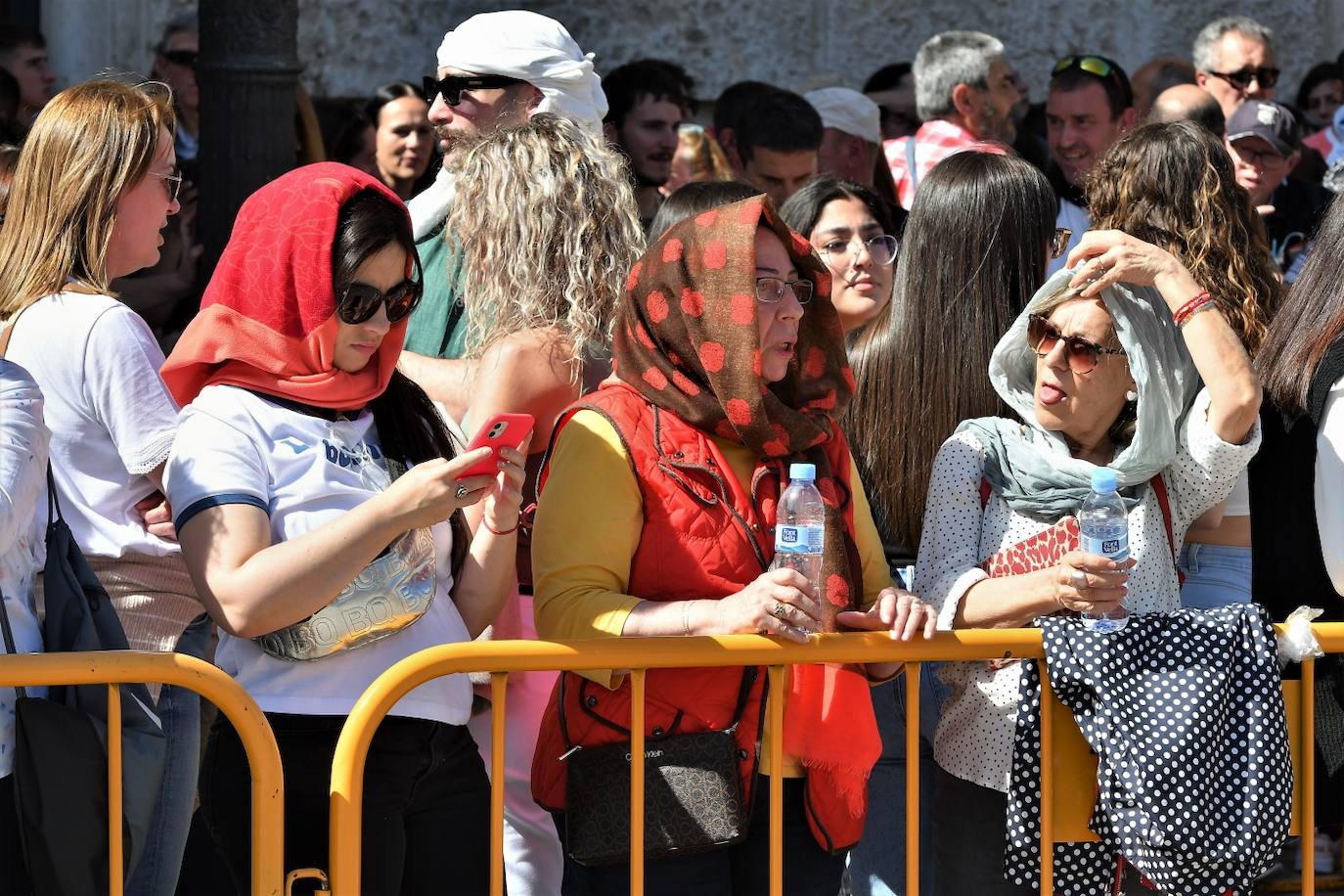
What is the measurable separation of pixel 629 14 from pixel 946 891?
5.75 m

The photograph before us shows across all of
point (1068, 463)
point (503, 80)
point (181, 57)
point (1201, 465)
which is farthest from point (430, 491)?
point (181, 57)

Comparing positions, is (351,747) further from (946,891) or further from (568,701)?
(946,891)

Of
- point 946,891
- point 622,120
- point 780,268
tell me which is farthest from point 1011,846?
point 622,120

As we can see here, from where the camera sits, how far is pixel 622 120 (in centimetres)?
683

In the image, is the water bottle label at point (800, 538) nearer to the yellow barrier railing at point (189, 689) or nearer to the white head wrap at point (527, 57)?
the yellow barrier railing at point (189, 689)

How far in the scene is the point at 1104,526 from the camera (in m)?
3.38

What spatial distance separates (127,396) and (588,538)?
3.05ft

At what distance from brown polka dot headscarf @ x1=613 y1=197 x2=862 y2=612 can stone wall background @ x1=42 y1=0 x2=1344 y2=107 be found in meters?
4.66

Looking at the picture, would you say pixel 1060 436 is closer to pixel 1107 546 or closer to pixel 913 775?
pixel 1107 546

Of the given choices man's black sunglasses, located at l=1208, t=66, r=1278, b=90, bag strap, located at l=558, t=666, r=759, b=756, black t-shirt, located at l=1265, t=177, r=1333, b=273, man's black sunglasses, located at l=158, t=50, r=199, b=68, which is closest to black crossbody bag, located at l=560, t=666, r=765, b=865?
bag strap, located at l=558, t=666, r=759, b=756

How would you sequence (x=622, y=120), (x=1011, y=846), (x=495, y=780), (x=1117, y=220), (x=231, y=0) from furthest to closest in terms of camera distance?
(x=622, y=120) < (x=231, y=0) < (x=1117, y=220) < (x=1011, y=846) < (x=495, y=780)

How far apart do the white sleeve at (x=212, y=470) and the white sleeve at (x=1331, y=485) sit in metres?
2.06

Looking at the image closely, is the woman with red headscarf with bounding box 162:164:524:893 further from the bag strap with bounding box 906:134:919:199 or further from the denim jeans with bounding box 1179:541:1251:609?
the bag strap with bounding box 906:134:919:199

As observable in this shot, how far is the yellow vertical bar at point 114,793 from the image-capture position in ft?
10.0
